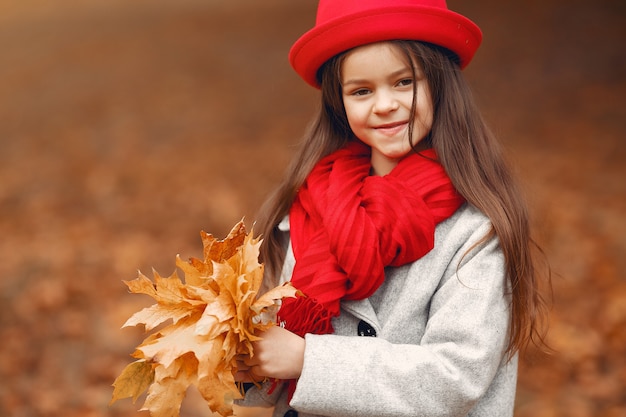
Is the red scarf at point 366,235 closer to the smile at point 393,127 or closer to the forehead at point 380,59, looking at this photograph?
the smile at point 393,127

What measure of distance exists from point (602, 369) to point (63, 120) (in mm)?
9225

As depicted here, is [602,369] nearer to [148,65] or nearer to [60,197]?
[60,197]

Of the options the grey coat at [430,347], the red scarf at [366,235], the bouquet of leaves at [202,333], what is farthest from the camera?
the red scarf at [366,235]

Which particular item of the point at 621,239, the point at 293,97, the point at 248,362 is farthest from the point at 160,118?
the point at 248,362

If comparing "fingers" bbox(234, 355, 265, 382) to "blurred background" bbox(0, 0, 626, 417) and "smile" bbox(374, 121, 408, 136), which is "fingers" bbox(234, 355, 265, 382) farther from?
"blurred background" bbox(0, 0, 626, 417)

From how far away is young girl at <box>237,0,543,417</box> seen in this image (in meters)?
1.73

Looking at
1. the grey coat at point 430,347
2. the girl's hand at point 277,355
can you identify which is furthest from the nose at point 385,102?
the girl's hand at point 277,355

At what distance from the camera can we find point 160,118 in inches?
434

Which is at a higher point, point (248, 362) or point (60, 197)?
point (248, 362)

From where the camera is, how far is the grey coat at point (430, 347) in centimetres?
172

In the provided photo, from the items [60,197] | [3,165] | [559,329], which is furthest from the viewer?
[3,165]

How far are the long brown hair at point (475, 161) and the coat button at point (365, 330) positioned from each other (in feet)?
1.22

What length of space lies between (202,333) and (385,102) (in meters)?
0.78

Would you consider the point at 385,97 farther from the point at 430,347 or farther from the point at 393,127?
the point at 430,347
